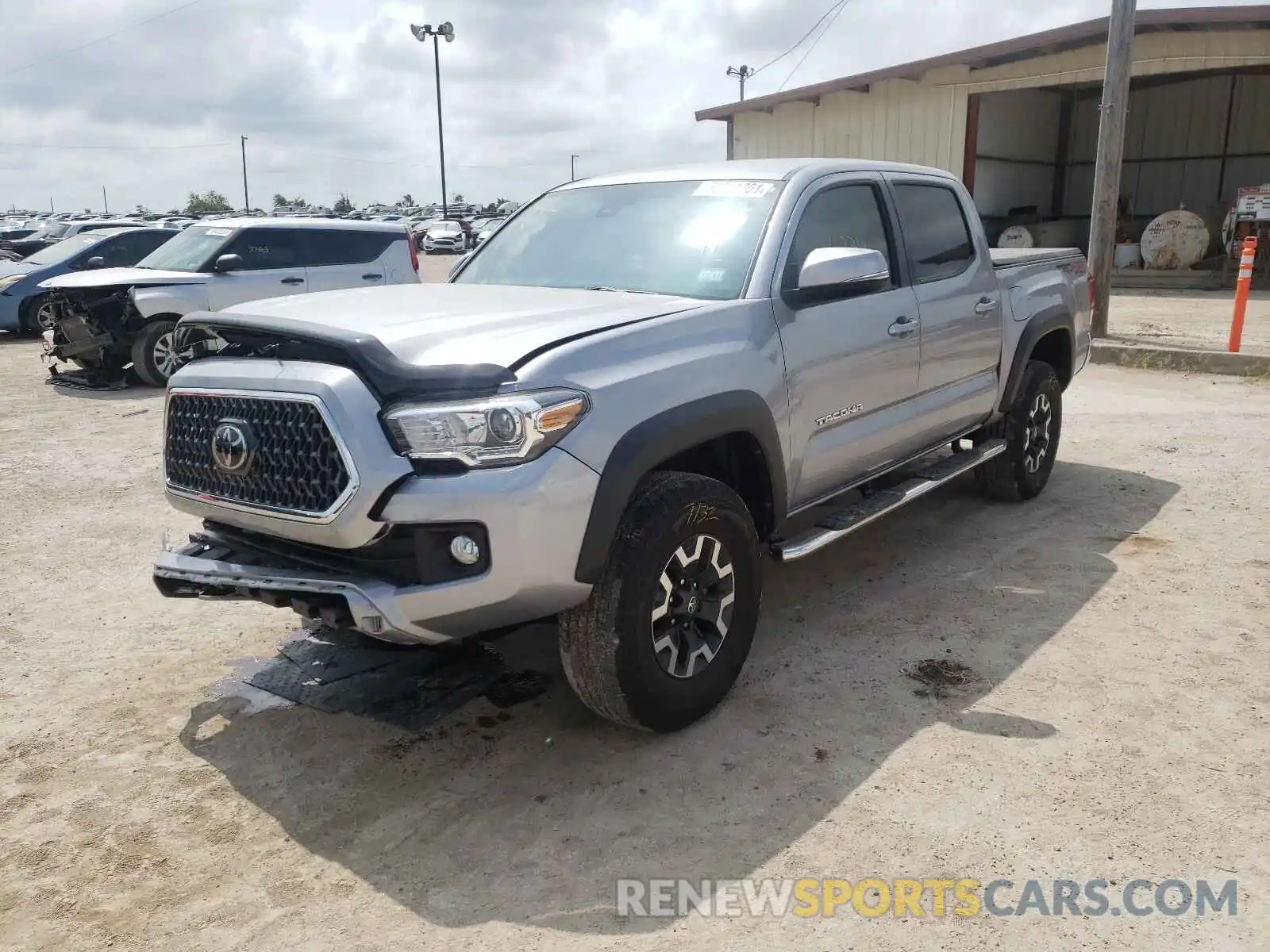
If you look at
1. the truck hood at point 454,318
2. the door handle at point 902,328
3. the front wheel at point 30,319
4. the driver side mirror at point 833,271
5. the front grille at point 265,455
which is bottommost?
the front wheel at point 30,319

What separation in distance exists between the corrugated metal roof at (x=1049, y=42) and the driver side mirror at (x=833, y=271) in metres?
14.7

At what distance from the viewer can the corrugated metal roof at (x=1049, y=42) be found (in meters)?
16.4

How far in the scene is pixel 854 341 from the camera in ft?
13.5

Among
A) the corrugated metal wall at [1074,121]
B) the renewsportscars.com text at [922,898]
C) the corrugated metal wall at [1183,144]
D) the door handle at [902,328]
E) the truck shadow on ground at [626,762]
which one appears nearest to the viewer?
the renewsportscars.com text at [922,898]

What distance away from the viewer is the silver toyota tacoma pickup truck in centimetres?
283

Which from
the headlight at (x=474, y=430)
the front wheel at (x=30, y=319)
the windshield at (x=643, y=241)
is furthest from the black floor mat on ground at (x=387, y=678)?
the front wheel at (x=30, y=319)

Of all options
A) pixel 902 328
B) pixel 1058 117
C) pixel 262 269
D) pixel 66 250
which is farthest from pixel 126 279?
pixel 1058 117

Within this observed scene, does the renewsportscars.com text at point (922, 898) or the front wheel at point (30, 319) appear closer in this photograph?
the renewsportscars.com text at point (922, 898)

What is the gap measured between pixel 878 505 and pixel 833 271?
1174 millimetres

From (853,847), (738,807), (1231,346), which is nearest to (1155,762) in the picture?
(853,847)

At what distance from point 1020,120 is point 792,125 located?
555cm

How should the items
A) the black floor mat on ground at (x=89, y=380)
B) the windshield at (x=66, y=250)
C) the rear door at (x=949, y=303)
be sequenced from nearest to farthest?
the rear door at (x=949, y=303) → the black floor mat on ground at (x=89, y=380) → the windshield at (x=66, y=250)

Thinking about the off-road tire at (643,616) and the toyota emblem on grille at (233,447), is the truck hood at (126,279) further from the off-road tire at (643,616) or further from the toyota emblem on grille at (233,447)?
the off-road tire at (643,616)

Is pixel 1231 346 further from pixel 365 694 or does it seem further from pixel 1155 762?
pixel 365 694
